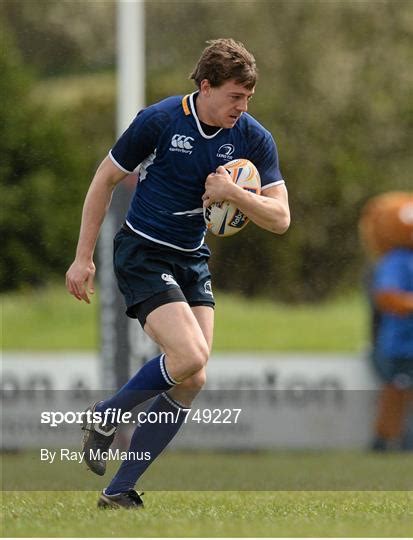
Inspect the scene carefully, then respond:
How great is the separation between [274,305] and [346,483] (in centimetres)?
650

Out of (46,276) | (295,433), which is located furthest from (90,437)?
(46,276)

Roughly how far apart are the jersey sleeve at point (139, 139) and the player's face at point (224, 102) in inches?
7.1

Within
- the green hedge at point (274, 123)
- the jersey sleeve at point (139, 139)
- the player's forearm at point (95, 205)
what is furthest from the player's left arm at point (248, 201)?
the green hedge at point (274, 123)

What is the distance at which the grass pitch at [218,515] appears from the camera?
15.3 ft

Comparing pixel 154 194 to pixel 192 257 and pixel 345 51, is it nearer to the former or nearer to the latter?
pixel 192 257

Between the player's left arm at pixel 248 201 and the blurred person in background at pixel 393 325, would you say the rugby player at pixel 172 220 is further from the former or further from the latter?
the blurred person in background at pixel 393 325

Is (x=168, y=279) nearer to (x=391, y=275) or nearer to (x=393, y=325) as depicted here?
Answer: (x=393, y=325)

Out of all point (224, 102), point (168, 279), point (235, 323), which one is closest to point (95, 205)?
point (168, 279)

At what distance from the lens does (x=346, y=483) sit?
25.1 ft

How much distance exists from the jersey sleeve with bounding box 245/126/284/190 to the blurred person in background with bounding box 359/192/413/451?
593 centimetres

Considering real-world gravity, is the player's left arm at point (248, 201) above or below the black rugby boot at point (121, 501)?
above

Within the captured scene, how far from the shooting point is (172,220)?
5449 millimetres

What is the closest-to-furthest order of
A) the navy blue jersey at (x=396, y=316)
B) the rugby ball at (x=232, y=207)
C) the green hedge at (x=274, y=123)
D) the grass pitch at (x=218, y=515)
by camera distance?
1. the grass pitch at (x=218, y=515)
2. the rugby ball at (x=232, y=207)
3. the navy blue jersey at (x=396, y=316)
4. the green hedge at (x=274, y=123)

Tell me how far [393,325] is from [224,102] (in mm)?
6345
